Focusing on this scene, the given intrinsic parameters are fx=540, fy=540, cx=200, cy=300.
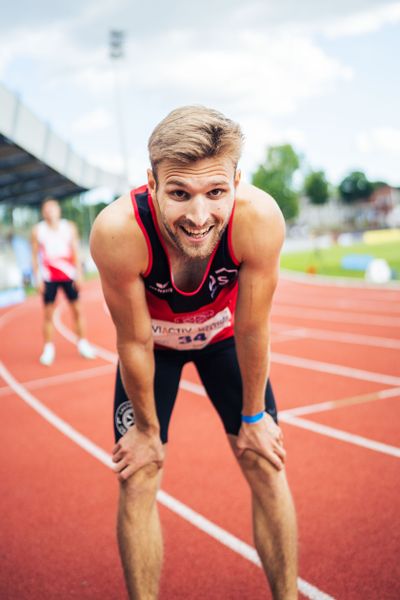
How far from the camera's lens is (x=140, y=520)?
6.74 ft

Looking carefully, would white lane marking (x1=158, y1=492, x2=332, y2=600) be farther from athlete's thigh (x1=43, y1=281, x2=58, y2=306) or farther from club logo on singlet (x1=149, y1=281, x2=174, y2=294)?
athlete's thigh (x1=43, y1=281, x2=58, y2=306)

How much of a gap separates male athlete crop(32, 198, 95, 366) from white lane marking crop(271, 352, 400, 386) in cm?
274

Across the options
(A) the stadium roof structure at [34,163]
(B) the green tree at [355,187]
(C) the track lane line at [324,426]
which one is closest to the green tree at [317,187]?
(B) the green tree at [355,187]

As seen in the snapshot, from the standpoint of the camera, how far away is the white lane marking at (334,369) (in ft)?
18.1

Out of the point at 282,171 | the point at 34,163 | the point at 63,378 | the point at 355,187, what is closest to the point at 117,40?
the point at 34,163

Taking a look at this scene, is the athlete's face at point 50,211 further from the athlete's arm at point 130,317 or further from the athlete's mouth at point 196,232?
the athlete's mouth at point 196,232

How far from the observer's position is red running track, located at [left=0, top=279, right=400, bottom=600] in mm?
2518

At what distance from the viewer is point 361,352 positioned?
22.3 ft

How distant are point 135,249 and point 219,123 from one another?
50 centimetres

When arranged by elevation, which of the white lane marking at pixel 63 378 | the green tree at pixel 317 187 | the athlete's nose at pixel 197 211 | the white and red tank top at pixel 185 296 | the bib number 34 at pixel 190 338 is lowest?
the white lane marking at pixel 63 378

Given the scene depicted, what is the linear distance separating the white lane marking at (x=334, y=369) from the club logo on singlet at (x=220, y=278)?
12.5ft

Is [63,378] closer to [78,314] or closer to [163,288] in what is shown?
[78,314]

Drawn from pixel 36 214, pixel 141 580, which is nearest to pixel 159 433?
pixel 141 580

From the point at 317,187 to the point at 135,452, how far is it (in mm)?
82492
